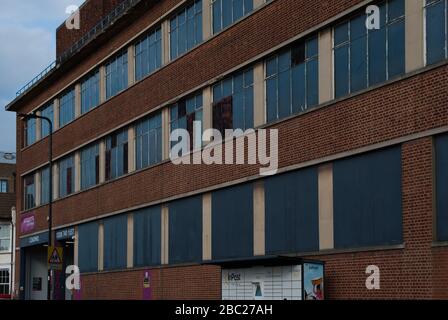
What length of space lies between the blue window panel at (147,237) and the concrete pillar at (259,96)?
869cm

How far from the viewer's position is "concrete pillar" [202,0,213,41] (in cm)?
2988

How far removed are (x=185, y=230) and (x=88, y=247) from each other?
1181 cm

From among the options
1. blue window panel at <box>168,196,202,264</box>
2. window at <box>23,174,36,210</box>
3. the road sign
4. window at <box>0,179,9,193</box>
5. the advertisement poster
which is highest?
window at <box>0,179,9,193</box>

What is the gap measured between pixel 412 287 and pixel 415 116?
429cm

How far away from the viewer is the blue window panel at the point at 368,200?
19609 mm

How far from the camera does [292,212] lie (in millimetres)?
23719

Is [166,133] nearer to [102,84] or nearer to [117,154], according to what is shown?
[117,154]

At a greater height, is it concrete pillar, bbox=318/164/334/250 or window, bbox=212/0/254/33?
window, bbox=212/0/254/33

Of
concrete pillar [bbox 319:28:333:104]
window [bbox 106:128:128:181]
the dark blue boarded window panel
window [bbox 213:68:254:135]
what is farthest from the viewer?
window [bbox 106:128:128:181]

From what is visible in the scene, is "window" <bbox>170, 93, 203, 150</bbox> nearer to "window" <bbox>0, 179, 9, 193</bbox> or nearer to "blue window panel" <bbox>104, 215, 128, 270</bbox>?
"blue window panel" <bbox>104, 215, 128, 270</bbox>

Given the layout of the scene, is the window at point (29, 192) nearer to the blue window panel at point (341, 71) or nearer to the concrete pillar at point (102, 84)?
the concrete pillar at point (102, 84)

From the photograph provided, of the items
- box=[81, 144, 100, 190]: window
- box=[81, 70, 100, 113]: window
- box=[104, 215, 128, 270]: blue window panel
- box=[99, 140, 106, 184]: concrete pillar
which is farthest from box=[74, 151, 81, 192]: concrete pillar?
box=[104, 215, 128, 270]: blue window panel

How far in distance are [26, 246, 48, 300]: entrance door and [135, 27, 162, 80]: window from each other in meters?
21.0

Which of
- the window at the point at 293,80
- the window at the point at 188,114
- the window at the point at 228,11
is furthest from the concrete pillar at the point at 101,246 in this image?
the window at the point at 293,80
